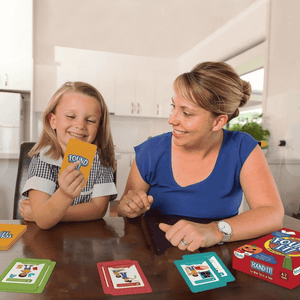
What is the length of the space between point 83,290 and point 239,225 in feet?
1.62

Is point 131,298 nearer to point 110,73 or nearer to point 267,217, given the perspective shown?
point 267,217

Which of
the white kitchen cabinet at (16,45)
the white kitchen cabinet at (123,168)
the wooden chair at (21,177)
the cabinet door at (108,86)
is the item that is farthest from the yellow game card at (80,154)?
the cabinet door at (108,86)

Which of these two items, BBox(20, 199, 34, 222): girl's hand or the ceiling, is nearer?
BBox(20, 199, 34, 222): girl's hand

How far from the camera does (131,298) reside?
51cm

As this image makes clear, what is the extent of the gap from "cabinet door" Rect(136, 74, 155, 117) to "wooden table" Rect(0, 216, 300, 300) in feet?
13.8

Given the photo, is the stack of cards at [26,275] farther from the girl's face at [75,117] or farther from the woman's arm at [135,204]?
the girl's face at [75,117]

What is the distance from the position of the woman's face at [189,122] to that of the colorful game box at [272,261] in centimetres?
47

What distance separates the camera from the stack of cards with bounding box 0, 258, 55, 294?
20.7 inches

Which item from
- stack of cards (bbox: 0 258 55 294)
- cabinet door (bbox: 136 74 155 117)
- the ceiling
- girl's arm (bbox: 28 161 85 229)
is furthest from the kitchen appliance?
stack of cards (bbox: 0 258 55 294)

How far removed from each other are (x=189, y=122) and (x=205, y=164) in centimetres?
21

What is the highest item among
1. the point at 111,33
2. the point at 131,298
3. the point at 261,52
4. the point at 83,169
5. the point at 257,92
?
the point at 111,33

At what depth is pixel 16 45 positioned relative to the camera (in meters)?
4.02

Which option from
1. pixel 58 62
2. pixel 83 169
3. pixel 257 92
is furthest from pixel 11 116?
pixel 83 169

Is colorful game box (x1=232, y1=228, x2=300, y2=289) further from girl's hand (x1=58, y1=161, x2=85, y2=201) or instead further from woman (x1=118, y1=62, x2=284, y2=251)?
girl's hand (x1=58, y1=161, x2=85, y2=201)
